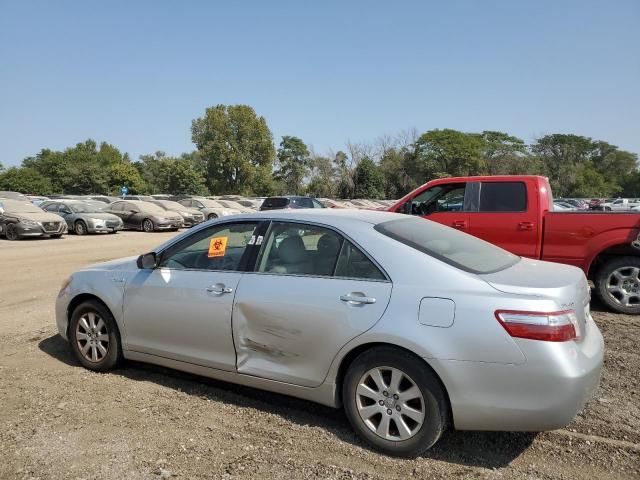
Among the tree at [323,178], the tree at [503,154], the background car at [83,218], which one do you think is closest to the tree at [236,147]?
the tree at [323,178]

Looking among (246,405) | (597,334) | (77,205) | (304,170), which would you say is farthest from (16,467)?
(304,170)

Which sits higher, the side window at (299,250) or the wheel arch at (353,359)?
the side window at (299,250)

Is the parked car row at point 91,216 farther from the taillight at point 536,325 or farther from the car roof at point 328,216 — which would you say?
the taillight at point 536,325

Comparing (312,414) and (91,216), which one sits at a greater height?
(91,216)

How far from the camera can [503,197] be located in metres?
7.75

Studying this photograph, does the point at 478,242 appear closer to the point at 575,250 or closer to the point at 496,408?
the point at 496,408

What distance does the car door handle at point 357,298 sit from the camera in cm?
325

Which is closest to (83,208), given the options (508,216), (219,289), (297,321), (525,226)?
(508,216)

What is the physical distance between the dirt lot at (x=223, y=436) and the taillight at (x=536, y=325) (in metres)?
0.85

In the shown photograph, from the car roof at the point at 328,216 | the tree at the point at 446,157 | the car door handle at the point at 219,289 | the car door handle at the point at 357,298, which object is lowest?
the car door handle at the point at 219,289

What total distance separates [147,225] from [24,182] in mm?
63202

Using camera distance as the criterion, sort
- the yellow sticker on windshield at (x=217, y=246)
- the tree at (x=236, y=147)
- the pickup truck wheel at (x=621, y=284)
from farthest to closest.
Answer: the tree at (x=236, y=147)
the pickup truck wheel at (x=621, y=284)
the yellow sticker on windshield at (x=217, y=246)

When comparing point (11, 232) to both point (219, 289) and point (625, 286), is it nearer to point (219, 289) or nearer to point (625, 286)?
point (219, 289)

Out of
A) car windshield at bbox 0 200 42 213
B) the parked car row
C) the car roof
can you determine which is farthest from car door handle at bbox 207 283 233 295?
car windshield at bbox 0 200 42 213
